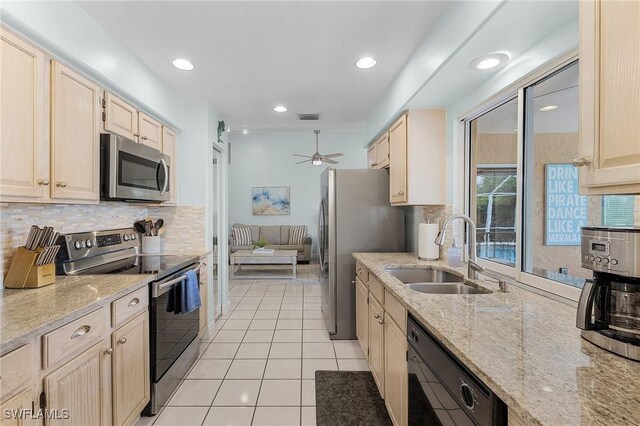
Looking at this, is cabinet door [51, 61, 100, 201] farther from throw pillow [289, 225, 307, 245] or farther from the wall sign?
throw pillow [289, 225, 307, 245]

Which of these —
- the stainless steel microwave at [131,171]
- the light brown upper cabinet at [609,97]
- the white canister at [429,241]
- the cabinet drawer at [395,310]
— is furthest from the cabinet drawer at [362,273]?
the stainless steel microwave at [131,171]

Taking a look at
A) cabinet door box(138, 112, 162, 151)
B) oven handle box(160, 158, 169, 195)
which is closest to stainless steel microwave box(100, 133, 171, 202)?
oven handle box(160, 158, 169, 195)

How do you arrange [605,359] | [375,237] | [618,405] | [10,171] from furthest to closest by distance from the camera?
[375,237], [10,171], [605,359], [618,405]

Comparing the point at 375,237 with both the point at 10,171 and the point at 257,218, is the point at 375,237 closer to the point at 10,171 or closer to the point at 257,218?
the point at 10,171

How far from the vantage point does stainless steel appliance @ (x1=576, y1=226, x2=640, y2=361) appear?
2.76ft

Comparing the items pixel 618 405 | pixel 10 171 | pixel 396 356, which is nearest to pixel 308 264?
pixel 396 356

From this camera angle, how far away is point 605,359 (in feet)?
2.82

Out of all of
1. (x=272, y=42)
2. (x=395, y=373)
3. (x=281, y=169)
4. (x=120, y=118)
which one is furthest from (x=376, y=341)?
(x=281, y=169)

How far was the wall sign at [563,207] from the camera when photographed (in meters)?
1.56

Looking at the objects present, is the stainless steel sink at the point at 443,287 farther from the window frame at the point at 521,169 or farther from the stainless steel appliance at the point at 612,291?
the stainless steel appliance at the point at 612,291

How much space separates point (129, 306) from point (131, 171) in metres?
1.05

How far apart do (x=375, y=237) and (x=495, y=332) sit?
2090mm

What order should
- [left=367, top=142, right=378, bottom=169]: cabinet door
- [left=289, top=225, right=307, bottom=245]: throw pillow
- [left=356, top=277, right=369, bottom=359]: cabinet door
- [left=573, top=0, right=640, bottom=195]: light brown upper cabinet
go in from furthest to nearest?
[left=289, top=225, right=307, bottom=245]: throw pillow, [left=367, top=142, right=378, bottom=169]: cabinet door, [left=356, top=277, right=369, bottom=359]: cabinet door, [left=573, top=0, right=640, bottom=195]: light brown upper cabinet

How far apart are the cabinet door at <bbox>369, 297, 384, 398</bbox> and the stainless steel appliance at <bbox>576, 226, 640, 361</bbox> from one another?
117 cm
